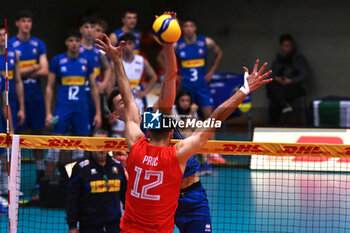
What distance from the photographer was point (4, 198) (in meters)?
10.6

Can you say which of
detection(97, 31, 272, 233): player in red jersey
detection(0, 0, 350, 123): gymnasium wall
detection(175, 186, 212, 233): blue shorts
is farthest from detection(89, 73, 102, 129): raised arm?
detection(97, 31, 272, 233): player in red jersey

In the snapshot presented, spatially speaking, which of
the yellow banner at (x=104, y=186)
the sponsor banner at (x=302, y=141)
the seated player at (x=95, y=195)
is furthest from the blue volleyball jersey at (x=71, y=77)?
the yellow banner at (x=104, y=186)

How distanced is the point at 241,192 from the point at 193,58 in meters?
3.77

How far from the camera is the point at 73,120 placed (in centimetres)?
1184

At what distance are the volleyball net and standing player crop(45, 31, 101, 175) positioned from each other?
588mm

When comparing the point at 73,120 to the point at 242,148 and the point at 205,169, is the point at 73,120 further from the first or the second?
the point at 242,148

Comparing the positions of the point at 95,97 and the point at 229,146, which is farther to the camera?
the point at 95,97

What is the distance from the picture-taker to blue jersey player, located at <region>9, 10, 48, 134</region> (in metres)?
11.7

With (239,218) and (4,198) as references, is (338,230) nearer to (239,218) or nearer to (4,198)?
(239,218)

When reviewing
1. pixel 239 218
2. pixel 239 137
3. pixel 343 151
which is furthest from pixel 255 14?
pixel 343 151

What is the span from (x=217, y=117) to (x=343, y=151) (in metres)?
2.10

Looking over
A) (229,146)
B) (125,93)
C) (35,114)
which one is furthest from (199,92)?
(125,93)

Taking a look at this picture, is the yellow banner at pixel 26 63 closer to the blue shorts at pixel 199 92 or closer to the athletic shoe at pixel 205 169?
the blue shorts at pixel 199 92

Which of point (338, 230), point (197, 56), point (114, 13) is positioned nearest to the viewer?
point (338, 230)
